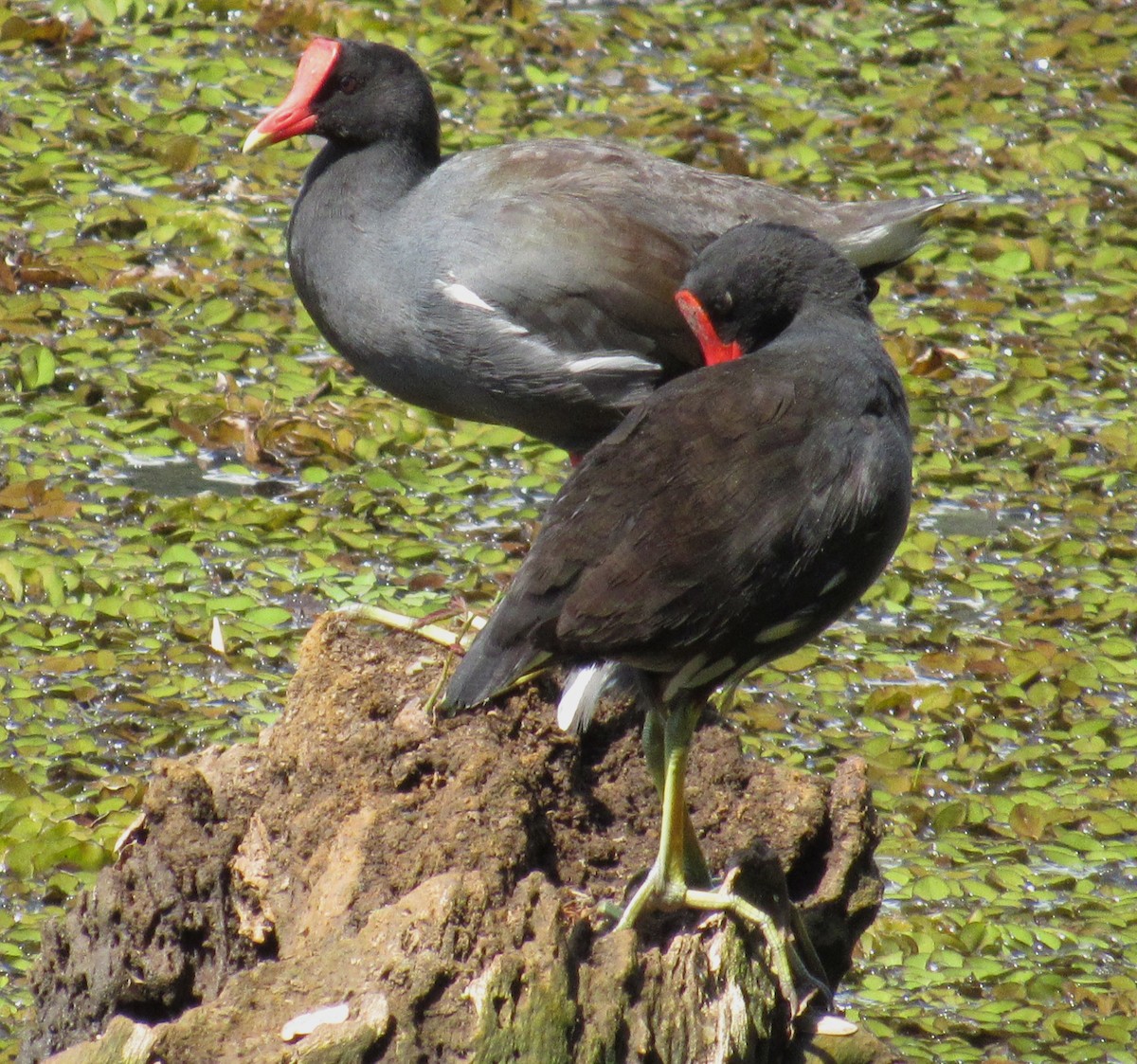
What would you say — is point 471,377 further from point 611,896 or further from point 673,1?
Answer: point 673,1

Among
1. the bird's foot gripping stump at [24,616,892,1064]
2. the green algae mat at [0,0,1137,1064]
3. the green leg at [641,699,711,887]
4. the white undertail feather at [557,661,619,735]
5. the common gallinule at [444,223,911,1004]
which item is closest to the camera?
the bird's foot gripping stump at [24,616,892,1064]

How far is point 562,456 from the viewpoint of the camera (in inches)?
198

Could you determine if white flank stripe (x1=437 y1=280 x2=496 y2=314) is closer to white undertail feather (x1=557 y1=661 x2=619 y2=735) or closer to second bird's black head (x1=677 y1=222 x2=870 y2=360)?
second bird's black head (x1=677 y1=222 x2=870 y2=360)

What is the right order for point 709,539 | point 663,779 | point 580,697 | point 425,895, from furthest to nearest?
point 580,697 < point 663,779 < point 709,539 < point 425,895

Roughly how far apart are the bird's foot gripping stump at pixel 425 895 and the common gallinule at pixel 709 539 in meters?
0.17

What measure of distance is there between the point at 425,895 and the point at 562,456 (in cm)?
280

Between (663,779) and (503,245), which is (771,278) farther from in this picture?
(503,245)

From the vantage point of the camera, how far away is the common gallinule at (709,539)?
2.53 m

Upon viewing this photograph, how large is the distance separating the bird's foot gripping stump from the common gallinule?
17cm

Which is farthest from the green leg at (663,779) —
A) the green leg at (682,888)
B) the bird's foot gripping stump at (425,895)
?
the bird's foot gripping stump at (425,895)

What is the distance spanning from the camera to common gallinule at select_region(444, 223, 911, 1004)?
99.7 inches

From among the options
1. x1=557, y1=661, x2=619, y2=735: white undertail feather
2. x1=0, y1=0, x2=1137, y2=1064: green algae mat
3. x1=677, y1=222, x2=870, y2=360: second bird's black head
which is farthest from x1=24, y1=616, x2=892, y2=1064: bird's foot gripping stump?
x1=677, y1=222, x2=870, y2=360: second bird's black head

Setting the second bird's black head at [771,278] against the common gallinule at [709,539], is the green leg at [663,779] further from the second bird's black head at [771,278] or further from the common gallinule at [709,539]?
the second bird's black head at [771,278]

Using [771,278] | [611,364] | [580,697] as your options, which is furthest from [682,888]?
[611,364]
